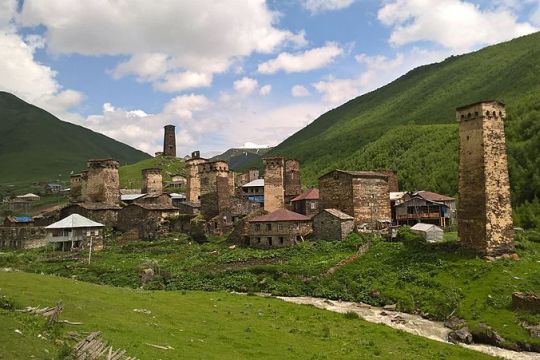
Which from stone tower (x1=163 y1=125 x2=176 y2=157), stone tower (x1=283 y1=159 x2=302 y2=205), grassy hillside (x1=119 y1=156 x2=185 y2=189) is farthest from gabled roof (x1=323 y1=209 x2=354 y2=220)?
stone tower (x1=163 y1=125 x2=176 y2=157)

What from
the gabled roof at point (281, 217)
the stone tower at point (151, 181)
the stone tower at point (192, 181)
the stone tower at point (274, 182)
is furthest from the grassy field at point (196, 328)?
the stone tower at point (151, 181)

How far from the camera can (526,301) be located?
29.1m

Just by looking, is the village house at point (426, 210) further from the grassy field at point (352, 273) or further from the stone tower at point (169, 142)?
the stone tower at point (169, 142)

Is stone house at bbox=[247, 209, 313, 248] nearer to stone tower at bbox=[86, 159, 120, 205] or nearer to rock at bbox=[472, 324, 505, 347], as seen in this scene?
rock at bbox=[472, 324, 505, 347]

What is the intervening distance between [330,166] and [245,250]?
3089 inches

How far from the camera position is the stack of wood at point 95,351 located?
1549 cm

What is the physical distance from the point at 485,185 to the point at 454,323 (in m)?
12.3

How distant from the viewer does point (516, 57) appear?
158 meters

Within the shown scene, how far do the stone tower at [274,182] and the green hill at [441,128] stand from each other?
2605 cm

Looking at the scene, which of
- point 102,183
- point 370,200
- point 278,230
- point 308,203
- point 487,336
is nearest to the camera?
point 487,336

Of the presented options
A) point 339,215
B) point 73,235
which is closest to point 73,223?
point 73,235

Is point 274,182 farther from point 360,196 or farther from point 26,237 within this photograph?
point 26,237

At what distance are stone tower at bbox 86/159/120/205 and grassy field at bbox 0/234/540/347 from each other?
2215 cm

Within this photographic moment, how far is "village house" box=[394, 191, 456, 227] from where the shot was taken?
191 ft
